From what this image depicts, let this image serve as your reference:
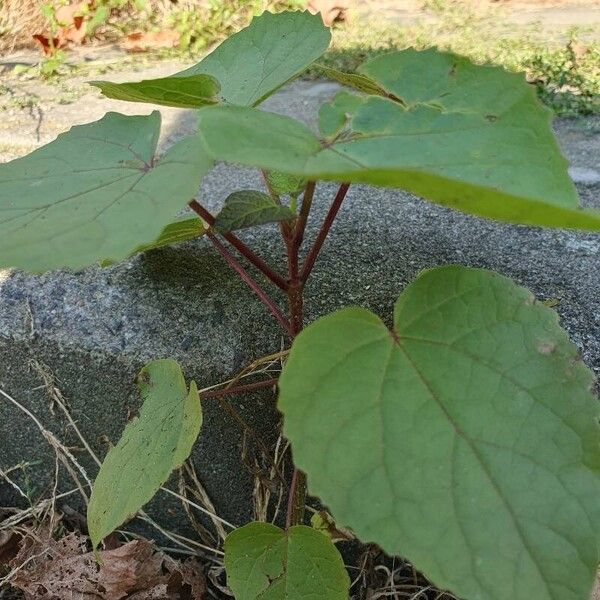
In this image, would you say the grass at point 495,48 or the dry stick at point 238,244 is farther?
the grass at point 495,48

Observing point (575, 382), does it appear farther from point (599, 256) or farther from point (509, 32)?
point (509, 32)

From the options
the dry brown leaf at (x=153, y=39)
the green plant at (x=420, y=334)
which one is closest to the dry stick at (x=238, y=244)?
the green plant at (x=420, y=334)

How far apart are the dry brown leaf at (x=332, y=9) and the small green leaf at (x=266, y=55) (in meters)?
2.51

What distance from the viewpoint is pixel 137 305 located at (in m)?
1.02

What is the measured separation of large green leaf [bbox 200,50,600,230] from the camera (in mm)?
491

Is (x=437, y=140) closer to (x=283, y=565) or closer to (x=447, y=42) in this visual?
(x=283, y=565)

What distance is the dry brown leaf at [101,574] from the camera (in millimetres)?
1065

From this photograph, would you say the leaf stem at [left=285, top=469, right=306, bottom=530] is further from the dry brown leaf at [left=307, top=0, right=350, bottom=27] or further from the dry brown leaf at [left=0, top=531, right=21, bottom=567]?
the dry brown leaf at [left=307, top=0, right=350, bottom=27]

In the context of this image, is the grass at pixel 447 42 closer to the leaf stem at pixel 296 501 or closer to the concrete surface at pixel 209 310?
the concrete surface at pixel 209 310

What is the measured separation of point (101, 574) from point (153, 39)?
8.38 ft

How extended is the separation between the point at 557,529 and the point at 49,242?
459 mm

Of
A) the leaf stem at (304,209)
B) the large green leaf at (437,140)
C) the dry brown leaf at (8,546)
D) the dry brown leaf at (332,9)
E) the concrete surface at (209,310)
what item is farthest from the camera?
the dry brown leaf at (332,9)

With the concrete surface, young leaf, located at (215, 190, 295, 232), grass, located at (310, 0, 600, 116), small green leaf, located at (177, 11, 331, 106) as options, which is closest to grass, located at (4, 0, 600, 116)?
grass, located at (310, 0, 600, 116)

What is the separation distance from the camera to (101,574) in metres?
1.07
